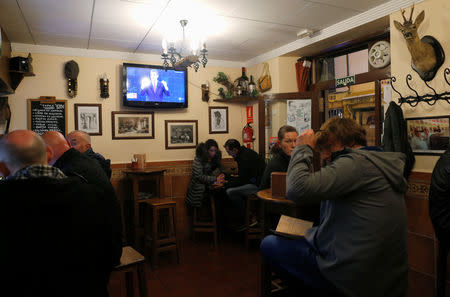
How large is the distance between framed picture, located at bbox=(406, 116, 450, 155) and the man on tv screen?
10.6ft

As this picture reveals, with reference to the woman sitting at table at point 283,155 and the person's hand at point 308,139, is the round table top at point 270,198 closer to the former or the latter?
the woman sitting at table at point 283,155

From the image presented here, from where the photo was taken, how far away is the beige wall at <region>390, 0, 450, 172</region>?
2619 millimetres

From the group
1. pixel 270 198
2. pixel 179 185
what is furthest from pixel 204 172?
pixel 270 198

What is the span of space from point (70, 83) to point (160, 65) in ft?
4.23

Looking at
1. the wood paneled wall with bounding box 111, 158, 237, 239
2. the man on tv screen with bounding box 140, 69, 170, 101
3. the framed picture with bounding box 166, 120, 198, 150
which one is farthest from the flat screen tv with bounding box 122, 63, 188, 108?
the wood paneled wall with bounding box 111, 158, 237, 239

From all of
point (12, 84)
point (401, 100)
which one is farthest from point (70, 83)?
point (401, 100)

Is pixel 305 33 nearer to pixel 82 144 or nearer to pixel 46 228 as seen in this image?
pixel 82 144

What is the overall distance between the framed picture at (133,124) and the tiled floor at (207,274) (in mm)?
1766

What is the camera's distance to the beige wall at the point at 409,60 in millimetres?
2619

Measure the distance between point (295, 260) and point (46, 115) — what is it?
12.4 feet

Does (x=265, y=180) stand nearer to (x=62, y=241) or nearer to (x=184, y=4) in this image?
(x=184, y=4)

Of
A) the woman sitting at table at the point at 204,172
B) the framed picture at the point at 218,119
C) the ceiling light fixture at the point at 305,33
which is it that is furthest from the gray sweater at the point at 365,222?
the framed picture at the point at 218,119

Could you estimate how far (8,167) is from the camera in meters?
1.37

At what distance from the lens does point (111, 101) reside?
4465 millimetres
